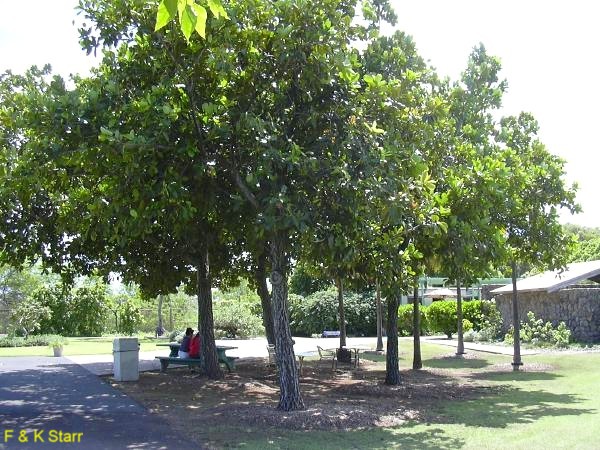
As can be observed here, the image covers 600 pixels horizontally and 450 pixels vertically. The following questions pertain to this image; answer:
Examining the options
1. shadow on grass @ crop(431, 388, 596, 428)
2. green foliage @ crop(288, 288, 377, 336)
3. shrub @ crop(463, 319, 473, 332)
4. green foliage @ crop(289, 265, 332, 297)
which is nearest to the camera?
shadow on grass @ crop(431, 388, 596, 428)

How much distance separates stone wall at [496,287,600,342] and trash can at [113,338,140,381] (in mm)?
17706

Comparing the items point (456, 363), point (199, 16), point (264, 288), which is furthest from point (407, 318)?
point (199, 16)

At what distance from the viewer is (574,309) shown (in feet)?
83.0

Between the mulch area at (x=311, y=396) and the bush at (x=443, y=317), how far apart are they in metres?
14.3

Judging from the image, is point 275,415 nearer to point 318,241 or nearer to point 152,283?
Answer: point 318,241

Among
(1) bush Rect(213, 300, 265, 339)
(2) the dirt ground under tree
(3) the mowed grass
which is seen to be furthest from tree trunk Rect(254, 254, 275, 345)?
(1) bush Rect(213, 300, 265, 339)

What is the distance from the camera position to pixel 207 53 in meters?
9.30

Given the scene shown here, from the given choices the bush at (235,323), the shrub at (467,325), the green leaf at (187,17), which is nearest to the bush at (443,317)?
the shrub at (467,325)

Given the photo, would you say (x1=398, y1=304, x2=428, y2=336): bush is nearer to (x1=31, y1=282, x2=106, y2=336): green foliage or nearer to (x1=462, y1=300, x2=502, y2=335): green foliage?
(x1=462, y1=300, x2=502, y2=335): green foliage

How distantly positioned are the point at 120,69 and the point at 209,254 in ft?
24.4

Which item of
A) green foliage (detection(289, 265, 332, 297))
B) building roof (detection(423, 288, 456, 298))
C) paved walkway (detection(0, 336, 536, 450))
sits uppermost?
green foliage (detection(289, 265, 332, 297))

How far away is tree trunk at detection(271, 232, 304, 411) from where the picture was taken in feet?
34.0

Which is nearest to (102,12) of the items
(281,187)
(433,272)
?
(281,187)

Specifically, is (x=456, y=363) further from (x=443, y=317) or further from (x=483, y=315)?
(x=443, y=317)
